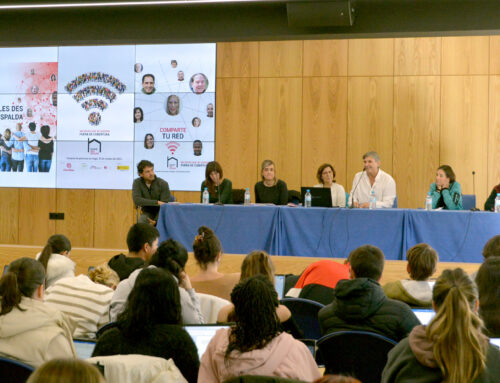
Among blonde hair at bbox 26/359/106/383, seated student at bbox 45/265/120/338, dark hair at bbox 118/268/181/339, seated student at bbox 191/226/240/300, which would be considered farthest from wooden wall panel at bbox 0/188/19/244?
blonde hair at bbox 26/359/106/383

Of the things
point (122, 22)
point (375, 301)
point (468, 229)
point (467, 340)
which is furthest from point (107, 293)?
point (122, 22)

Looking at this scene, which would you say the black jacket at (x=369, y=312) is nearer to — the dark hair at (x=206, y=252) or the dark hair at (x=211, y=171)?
the dark hair at (x=206, y=252)

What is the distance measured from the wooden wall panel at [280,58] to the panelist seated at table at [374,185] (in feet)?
9.07

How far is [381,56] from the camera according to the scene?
9.32m

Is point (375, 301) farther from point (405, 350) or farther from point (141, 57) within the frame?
point (141, 57)

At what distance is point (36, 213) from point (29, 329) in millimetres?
8414

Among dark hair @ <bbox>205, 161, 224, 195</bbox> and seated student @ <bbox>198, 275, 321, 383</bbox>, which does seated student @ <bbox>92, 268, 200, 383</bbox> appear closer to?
seated student @ <bbox>198, 275, 321, 383</bbox>

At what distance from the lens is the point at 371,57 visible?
30.7 feet

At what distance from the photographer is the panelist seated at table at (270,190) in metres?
7.50

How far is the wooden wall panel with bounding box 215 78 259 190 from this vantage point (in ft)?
31.8

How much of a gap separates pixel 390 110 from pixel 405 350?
7667mm

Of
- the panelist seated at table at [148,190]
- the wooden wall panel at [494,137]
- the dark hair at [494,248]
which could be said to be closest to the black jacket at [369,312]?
the dark hair at [494,248]

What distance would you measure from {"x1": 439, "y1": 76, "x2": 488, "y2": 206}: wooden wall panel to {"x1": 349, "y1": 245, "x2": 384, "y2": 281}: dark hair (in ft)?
21.2

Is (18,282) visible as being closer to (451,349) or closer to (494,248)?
(451,349)
